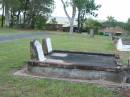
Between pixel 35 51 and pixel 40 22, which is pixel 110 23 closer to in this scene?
pixel 40 22

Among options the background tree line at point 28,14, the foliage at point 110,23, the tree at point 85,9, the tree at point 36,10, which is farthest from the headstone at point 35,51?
the foliage at point 110,23

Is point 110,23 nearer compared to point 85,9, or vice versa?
point 85,9

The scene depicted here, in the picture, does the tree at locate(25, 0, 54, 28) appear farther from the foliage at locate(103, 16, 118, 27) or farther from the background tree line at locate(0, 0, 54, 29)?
the foliage at locate(103, 16, 118, 27)

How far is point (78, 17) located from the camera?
5872 centimetres

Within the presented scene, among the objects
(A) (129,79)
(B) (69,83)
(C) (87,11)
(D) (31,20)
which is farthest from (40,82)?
(C) (87,11)

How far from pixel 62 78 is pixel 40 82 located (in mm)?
770

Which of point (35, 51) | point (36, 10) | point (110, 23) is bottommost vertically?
point (110, 23)

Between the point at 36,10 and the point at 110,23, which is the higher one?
the point at 36,10

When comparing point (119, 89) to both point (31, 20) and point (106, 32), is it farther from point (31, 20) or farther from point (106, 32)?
point (106, 32)

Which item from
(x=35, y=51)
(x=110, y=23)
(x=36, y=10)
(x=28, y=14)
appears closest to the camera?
(x=35, y=51)

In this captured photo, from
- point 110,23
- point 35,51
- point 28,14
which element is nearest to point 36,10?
point 28,14

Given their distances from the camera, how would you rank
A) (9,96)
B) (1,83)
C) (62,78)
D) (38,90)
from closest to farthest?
(9,96) < (38,90) < (1,83) < (62,78)

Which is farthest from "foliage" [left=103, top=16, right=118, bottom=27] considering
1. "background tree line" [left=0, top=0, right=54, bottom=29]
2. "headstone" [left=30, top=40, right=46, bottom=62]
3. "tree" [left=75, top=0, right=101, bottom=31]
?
"headstone" [left=30, top=40, right=46, bottom=62]

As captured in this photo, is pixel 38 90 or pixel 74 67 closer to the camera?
pixel 38 90
